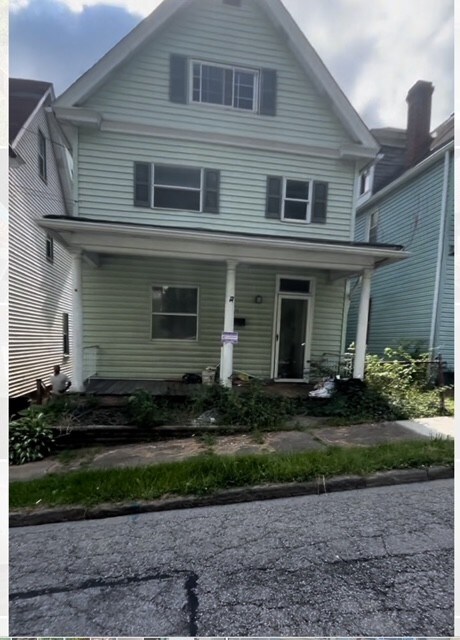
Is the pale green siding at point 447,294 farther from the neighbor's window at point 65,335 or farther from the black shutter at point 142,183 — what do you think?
the neighbor's window at point 65,335

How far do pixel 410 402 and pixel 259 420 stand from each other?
2.69m

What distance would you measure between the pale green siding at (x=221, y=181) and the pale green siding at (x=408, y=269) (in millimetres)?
2335

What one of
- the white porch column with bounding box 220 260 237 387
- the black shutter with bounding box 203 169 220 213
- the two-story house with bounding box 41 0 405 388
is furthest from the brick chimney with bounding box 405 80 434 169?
the white porch column with bounding box 220 260 237 387

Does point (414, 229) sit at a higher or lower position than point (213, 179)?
lower

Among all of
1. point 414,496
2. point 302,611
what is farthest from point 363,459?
point 302,611

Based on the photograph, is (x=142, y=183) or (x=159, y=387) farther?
(x=142, y=183)

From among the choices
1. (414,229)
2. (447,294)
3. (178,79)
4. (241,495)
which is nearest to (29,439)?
(241,495)

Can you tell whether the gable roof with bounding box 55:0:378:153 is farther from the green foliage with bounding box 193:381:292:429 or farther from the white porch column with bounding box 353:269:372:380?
the green foliage with bounding box 193:381:292:429

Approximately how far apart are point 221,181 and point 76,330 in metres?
4.01

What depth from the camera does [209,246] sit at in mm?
5035

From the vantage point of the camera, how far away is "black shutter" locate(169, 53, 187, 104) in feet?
19.6

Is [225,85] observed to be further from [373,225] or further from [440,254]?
[373,225]

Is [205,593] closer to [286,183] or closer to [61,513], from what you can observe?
[61,513]

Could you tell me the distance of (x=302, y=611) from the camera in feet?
5.15
